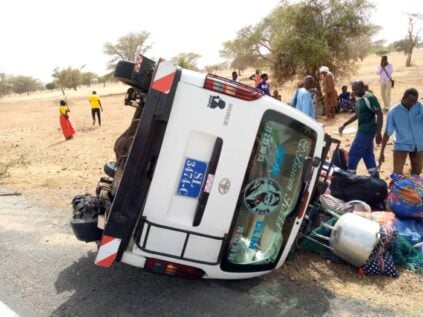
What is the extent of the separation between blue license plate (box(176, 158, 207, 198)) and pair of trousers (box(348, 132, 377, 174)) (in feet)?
12.4

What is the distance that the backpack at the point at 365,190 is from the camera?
215 inches

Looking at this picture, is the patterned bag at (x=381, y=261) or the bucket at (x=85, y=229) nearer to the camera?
the bucket at (x=85, y=229)

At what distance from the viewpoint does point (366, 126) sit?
20.1 feet

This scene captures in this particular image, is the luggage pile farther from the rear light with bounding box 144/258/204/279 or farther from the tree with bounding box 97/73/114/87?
the tree with bounding box 97/73/114/87

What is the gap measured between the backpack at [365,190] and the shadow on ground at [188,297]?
202 cm

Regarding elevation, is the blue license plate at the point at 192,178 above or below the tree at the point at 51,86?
below

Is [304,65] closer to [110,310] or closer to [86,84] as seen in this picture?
[110,310]

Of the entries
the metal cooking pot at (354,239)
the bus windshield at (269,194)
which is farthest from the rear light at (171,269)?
the metal cooking pot at (354,239)

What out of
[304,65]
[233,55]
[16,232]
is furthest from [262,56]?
[16,232]

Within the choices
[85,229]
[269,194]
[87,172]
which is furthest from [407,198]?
[87,172]

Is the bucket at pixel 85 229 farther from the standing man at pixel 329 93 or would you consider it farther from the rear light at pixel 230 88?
the standing man at pixel 329 93

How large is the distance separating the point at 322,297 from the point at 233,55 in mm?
34341

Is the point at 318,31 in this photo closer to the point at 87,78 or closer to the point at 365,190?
the point at 365,190

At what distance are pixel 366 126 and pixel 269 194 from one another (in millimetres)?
3323
